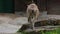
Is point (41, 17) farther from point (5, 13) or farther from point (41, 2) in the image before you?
point (5, 13)

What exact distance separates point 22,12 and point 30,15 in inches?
110

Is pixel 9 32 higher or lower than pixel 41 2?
lower

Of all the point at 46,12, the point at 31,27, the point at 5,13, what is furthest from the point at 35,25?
the point at 5,13

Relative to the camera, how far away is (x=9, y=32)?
26.0ft

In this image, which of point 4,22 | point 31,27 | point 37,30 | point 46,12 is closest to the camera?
point 37,30

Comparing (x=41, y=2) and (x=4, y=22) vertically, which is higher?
(x=41, y=2)

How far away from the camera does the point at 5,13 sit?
10.9 meters

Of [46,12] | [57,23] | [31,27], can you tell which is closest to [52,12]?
[46,12]

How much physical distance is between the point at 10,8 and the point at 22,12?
0.75 m

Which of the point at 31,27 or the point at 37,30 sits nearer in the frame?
the point at 37,30

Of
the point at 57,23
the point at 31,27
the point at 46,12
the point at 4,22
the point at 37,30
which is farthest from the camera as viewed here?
the point at 46,12

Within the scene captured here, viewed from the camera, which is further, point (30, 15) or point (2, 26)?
point (2, 26)

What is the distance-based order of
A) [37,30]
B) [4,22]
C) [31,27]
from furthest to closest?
[4,22], [31,27], [37,30]

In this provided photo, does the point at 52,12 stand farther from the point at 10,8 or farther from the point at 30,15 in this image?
the point at 30,15
